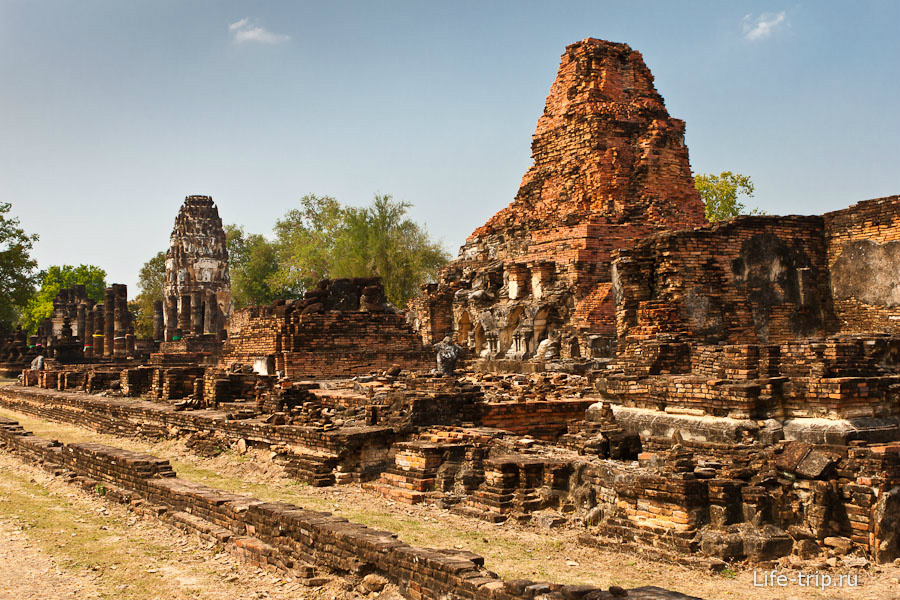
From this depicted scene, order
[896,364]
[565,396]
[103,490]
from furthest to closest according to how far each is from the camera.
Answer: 1. [565,396]
2. [103,490]
3. [896,364]

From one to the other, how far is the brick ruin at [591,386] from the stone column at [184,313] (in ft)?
53.5

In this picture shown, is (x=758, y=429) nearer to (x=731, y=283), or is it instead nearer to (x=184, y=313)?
(x=731, y=283)

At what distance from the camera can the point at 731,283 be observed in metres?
11.4

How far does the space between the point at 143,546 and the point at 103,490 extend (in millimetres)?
2596

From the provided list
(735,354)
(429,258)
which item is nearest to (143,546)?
(735,354)

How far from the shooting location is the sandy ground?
4.83 meters

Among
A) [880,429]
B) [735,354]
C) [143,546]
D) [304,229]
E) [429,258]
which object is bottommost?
[143,546]

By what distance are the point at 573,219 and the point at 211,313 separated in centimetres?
2771

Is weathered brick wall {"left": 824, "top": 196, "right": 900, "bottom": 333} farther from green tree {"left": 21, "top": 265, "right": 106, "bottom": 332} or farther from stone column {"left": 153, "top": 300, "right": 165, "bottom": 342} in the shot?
green tree {"left": 21, "top": 265, "right": 106, "bottom": 332}

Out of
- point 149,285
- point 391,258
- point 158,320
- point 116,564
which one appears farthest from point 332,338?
point 149,285

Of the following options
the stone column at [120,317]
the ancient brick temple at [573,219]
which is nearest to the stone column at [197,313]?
the stone column at [120,317]

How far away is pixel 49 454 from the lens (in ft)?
35.5

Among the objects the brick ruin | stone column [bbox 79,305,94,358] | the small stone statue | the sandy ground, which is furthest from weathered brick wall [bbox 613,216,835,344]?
stone column [bbox 79,305,94,358]

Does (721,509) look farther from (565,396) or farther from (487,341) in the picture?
(487,341)
